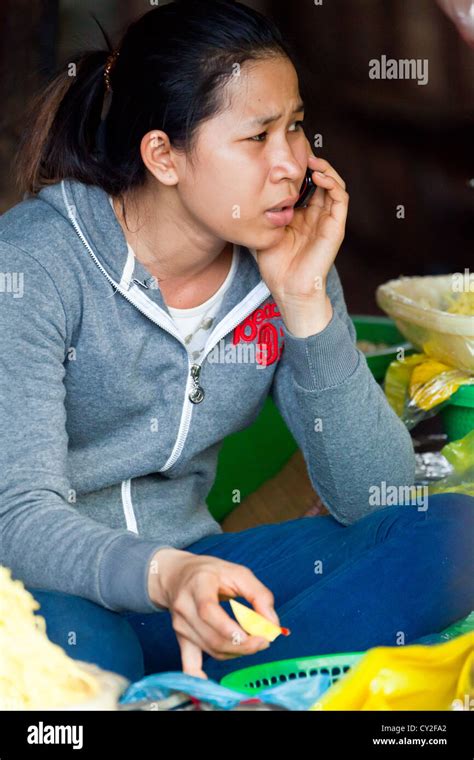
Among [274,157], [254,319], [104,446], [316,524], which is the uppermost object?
[274,157]

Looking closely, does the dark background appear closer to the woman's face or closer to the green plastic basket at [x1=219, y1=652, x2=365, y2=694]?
the woman's face

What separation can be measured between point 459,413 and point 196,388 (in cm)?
72

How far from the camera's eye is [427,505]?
1408mm

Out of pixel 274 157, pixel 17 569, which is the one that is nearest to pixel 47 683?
pixel 17 569

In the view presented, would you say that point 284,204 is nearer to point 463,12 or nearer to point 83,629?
point 463,12

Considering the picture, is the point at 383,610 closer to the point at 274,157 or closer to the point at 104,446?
the point at 104,446

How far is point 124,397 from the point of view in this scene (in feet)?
4.64

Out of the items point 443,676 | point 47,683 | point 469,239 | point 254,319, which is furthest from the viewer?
point 469,239

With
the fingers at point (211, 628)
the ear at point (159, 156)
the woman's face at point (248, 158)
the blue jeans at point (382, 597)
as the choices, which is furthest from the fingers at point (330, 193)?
the fingers at point (211, 628)

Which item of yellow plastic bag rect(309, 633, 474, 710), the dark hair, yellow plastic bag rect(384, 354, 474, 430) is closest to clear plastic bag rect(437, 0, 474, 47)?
the dark hair

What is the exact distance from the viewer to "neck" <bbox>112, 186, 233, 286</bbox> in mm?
1436

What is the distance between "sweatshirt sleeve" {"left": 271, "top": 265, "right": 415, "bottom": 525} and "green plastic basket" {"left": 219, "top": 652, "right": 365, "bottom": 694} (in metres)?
0.38

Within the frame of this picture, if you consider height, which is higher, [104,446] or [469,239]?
[469,239]
